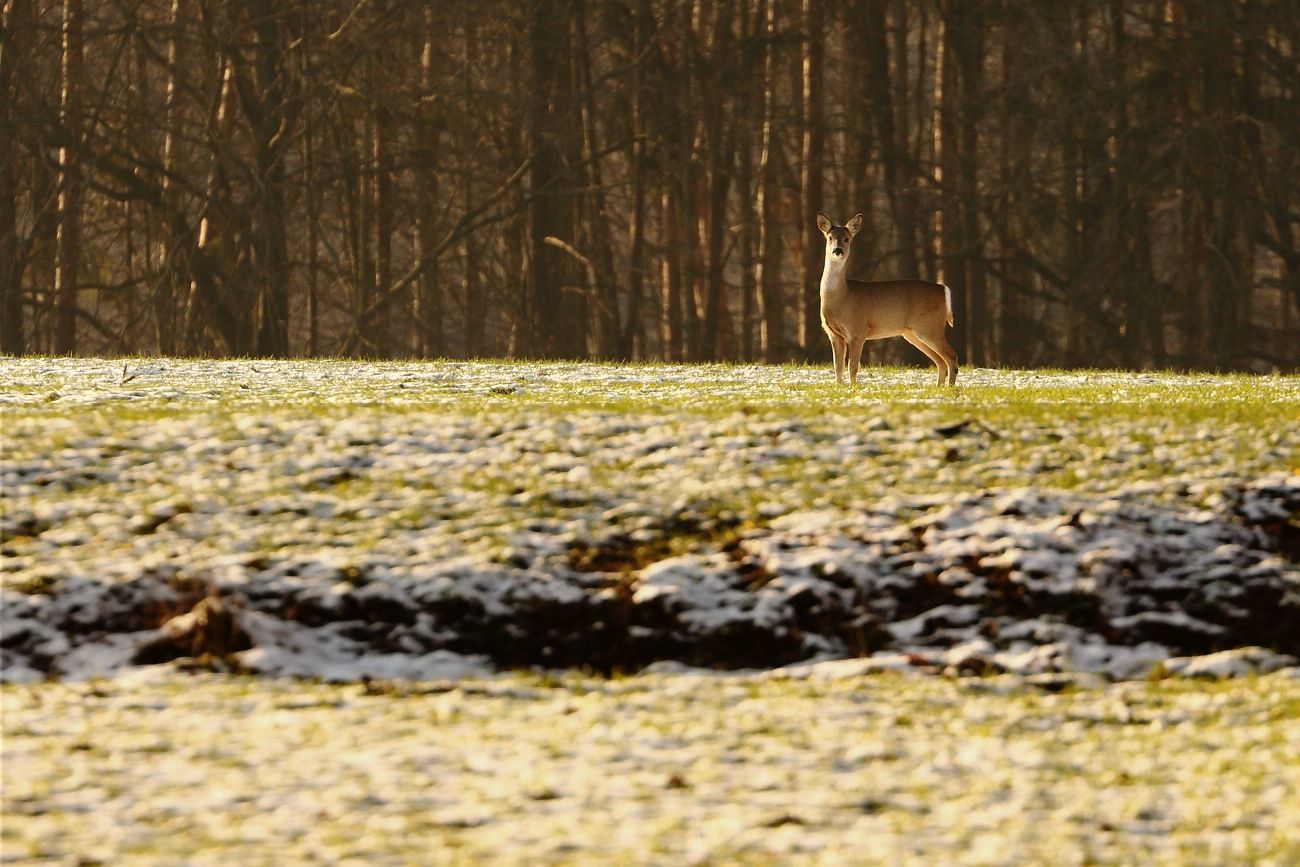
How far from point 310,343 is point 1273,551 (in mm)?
25834

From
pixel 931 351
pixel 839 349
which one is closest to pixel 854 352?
pixel 839 349

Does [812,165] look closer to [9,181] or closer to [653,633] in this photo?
[9,181]

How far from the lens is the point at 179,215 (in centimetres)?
3155

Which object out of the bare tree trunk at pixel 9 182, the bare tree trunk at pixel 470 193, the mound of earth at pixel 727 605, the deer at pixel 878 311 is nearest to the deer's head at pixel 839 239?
the deer at pixel 878 311

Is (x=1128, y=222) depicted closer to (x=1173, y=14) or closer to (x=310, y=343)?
(x=1173, y=14)

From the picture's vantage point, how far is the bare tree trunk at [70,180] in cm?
3083

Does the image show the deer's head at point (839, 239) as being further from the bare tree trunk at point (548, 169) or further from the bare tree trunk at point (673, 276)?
the bare tree trunk at point (673, 276)

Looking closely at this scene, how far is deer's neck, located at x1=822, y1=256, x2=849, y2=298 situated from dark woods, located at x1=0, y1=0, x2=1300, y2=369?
1182 cm

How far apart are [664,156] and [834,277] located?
51.5 ft

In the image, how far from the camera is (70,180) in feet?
103

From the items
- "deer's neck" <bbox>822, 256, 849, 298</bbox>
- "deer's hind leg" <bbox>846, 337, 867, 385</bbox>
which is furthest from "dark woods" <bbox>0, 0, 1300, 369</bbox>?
"deer's neck" <bbox>822, 256, 849, 298</bbox>

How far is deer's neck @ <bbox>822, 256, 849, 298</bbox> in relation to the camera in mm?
18656

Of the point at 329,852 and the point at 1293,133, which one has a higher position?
the point at 1293,133

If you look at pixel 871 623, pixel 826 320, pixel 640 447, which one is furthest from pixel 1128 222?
pixel 871 623
